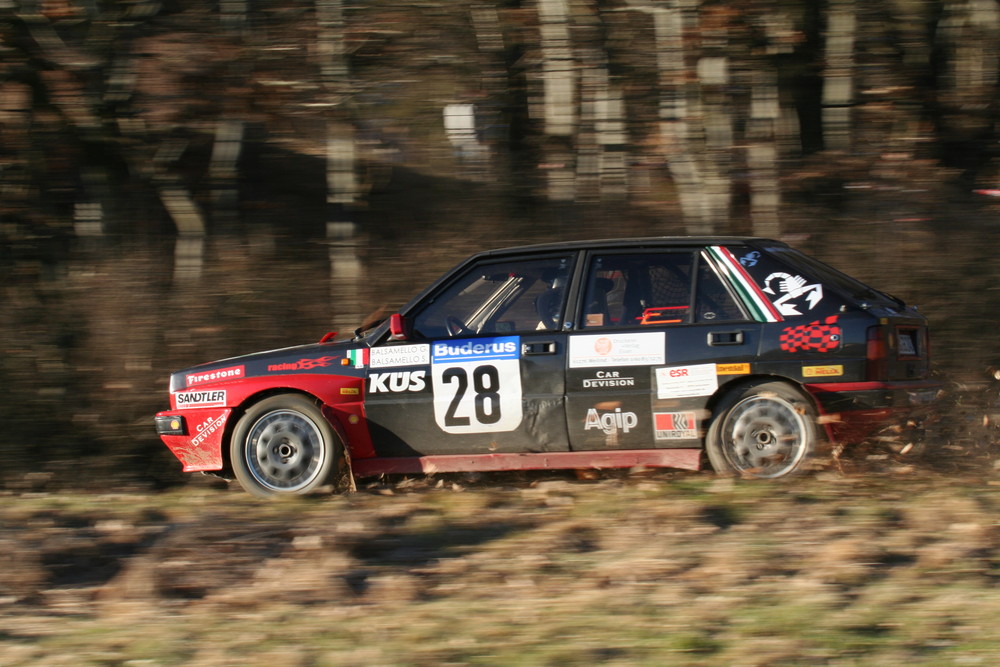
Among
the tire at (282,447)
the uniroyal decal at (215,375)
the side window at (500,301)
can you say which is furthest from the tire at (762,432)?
the uniroyal decal at (215,375)

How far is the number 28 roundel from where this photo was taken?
635 cm

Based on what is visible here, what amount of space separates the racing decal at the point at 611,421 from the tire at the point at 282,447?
1.65m

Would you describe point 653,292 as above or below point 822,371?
above

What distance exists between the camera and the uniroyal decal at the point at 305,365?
6.61m

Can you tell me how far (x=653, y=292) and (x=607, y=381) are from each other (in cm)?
63

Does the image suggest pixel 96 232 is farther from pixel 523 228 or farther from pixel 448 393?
pixel 448 393

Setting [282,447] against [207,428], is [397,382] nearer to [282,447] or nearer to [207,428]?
[282,447]

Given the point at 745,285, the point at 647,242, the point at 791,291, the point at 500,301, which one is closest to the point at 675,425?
the point at 745,285

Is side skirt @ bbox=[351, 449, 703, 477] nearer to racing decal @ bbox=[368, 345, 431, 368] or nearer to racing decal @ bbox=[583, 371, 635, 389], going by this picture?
racing decal @ bbox=[583, 371, 635, 389]

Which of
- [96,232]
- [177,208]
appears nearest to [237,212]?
[177,208]

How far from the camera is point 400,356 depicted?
21.4 ft

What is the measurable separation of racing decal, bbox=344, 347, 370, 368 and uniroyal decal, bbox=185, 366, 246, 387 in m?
0.71

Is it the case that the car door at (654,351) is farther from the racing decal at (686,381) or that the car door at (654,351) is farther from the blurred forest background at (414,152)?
the blurred forest background at (414,152)

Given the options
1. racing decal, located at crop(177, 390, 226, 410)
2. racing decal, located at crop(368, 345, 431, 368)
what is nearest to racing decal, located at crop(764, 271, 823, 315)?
racing decal, located at crop(368, 345, 431, 368)
